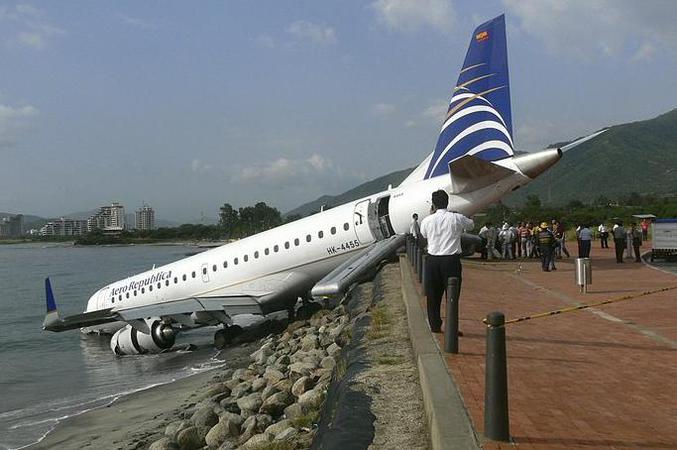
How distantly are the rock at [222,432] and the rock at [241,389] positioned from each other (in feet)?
8.28

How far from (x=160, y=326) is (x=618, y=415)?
1914 centimetres

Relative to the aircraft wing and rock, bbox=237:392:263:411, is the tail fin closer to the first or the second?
the aircraft wing

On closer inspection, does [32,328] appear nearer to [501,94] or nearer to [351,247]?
[351,247]

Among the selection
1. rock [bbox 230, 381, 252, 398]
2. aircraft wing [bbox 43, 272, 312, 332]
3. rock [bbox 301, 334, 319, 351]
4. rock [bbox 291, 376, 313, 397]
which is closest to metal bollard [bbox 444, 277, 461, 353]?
rock [bbox 291, 376, 313, 397]

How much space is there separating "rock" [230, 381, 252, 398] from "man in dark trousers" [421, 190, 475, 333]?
6.29 meters

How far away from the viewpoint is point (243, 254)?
73.6ft

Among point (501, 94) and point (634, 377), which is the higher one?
point (501, 94)

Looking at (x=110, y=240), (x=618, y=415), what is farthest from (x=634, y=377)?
(x=110, y=240)

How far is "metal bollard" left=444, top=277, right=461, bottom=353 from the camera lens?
256 inches

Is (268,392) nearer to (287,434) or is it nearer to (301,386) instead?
(301,386)

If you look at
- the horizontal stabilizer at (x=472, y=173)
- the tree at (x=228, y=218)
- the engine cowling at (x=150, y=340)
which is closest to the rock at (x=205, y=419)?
the horizontal stabilizer at (x=472, y=173)

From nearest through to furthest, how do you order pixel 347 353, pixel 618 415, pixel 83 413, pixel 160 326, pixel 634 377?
pixel 618 415, pixel 634 377, pixel 347 353, pixel 83 413, pixel 160 326

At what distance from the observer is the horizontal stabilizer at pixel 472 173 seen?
57.7ft

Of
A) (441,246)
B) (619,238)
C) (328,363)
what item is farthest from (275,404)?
(619,238)
